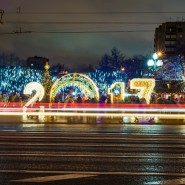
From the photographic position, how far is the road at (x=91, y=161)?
34.0 ft

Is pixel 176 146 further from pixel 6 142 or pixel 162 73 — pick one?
pixel 162 73

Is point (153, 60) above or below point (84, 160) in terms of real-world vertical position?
above

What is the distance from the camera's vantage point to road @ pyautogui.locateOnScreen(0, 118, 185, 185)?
1036 cm

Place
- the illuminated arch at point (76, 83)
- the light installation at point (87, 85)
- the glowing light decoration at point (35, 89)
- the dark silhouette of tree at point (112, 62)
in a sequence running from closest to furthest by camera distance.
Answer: the glowing light decoration at point (35, 89) < the light installation at point (87, 85) < the illuminated arch at point (76, 83) < the dark silhouette of tree at point (112, 62)

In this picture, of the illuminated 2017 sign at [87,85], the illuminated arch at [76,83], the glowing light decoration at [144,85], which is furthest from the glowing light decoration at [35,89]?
the glowing light decoration at [144,85]

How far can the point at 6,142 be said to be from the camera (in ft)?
57.2

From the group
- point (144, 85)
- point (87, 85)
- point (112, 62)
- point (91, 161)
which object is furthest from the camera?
point (112, 62)

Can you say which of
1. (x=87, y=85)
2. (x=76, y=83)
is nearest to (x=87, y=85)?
(x=87, y=85)

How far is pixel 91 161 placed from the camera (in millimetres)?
12789

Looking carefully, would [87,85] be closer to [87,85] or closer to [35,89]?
[87,85]

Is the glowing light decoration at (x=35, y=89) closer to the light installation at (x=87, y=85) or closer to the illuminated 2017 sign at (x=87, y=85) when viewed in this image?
the light installation at (x=87, y=85)

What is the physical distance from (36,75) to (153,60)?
239ft

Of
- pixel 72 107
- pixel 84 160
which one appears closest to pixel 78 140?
pixel 84 160

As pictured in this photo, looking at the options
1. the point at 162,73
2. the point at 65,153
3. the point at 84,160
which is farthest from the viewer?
the point at 162,73
